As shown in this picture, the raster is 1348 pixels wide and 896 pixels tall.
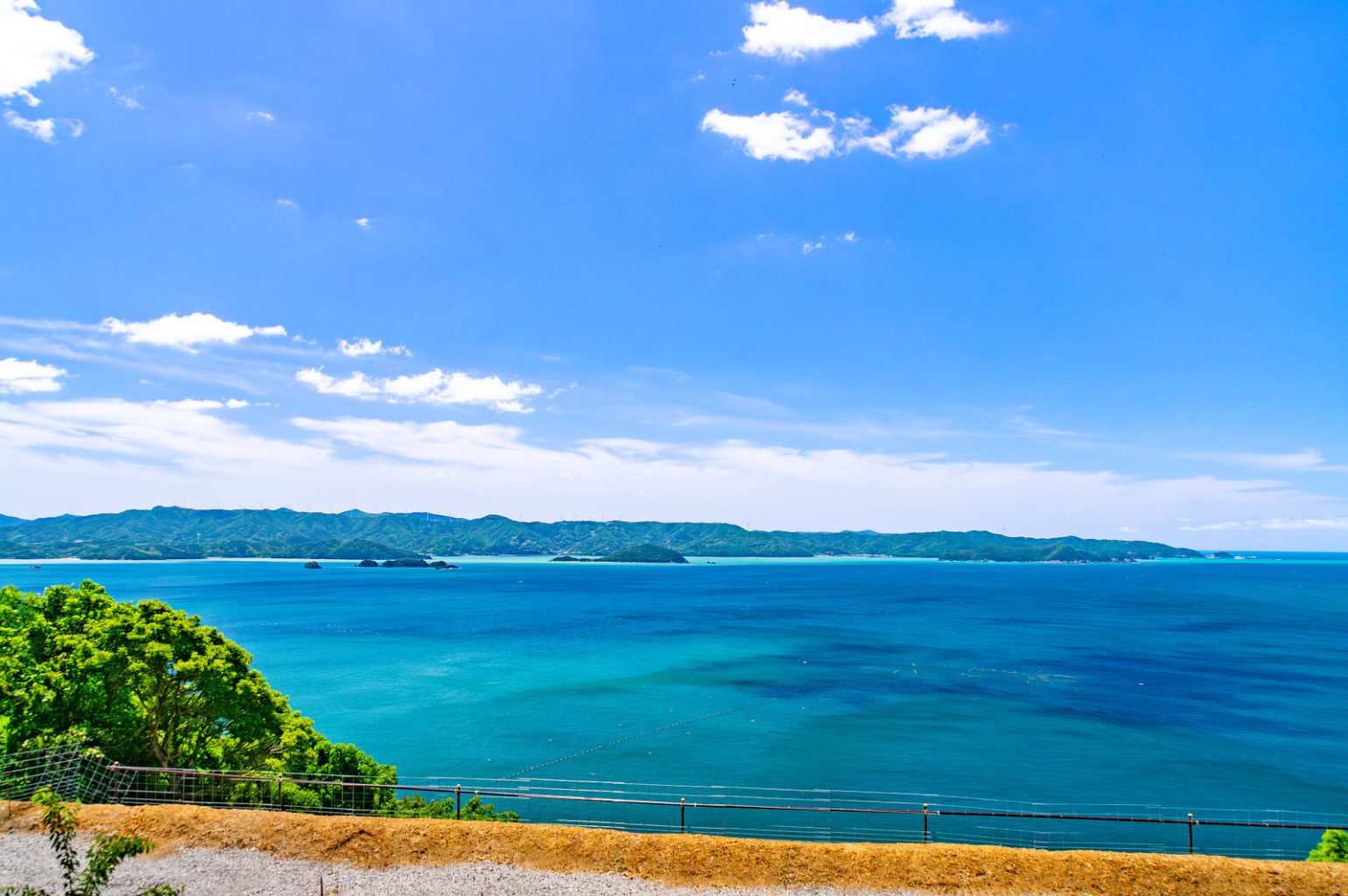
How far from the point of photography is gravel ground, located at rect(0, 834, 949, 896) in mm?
12805

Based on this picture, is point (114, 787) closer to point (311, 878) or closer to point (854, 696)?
point (311, 878)

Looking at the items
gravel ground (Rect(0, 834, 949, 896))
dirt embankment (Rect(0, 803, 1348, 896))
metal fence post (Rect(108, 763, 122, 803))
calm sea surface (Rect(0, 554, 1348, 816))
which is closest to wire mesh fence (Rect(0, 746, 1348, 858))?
calm sea surface (Rect(0, 554, 1348, 816))

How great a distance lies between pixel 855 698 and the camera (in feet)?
203

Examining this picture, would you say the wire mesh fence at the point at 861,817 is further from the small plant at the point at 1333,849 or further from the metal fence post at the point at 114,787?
the small plant at the point at 1333,849

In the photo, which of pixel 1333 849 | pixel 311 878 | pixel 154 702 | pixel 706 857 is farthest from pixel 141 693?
pixel 1333 849

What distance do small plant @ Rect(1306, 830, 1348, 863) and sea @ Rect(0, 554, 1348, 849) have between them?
2287cm

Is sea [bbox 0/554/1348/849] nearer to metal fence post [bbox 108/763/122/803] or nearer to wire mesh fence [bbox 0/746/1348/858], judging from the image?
wire mesh fence [bbox 0/746/1348/858]

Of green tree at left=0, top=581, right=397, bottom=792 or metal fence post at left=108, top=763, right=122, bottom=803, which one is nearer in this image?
metal fence post at left=108, top=763, right=122, bottom=803

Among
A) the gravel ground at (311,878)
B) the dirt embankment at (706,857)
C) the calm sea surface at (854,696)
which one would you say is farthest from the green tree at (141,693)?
the calm sea surface at (854,696)

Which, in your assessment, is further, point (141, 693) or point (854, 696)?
point (854, 696)

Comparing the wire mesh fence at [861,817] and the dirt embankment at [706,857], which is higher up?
the dirt embankment at [706,857]

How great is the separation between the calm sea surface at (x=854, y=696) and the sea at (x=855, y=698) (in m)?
0.29

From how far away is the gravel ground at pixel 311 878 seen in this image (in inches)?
504

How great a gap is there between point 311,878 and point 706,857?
27.9 feet
